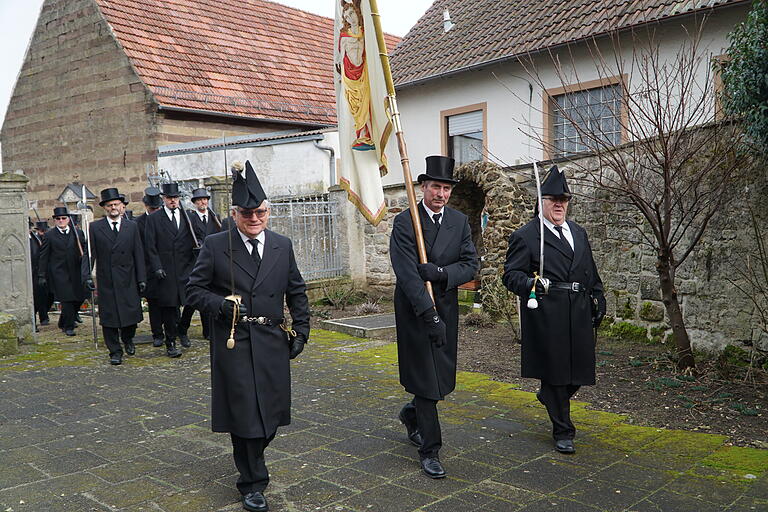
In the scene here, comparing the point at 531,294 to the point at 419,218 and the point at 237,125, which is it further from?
the point at 237,125

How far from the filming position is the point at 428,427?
4859 millimetres

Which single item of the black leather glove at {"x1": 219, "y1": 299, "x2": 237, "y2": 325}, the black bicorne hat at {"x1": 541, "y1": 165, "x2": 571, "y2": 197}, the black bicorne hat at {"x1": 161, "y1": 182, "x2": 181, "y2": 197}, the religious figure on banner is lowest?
the black leather glove at {"x1": 219, "y1": 299, "x2": 237, "y2": 325}

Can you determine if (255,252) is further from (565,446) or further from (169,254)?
(169,254)

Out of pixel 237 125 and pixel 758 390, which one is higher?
pixel 237 125

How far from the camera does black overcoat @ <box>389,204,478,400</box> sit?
491cm

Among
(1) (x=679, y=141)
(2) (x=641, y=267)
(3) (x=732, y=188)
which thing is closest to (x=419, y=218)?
(1) (x=679, y=141)

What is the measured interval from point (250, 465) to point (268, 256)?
4.05ft

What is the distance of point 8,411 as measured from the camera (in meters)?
6.59

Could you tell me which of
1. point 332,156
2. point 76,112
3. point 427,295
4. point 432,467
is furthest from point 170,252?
point 76,112

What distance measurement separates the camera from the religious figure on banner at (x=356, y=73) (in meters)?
5.84

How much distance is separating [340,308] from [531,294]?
795 cm

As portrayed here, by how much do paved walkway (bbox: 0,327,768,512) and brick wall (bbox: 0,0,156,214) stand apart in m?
12.4

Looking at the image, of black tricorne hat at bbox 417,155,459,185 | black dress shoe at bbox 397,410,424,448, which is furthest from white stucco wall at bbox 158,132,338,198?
black tricorne hat at bbox 417,155,459,185

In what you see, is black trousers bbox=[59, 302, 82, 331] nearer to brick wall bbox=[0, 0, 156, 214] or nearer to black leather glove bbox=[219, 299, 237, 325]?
brick wall bbox=[0, 0, 156, 214]
